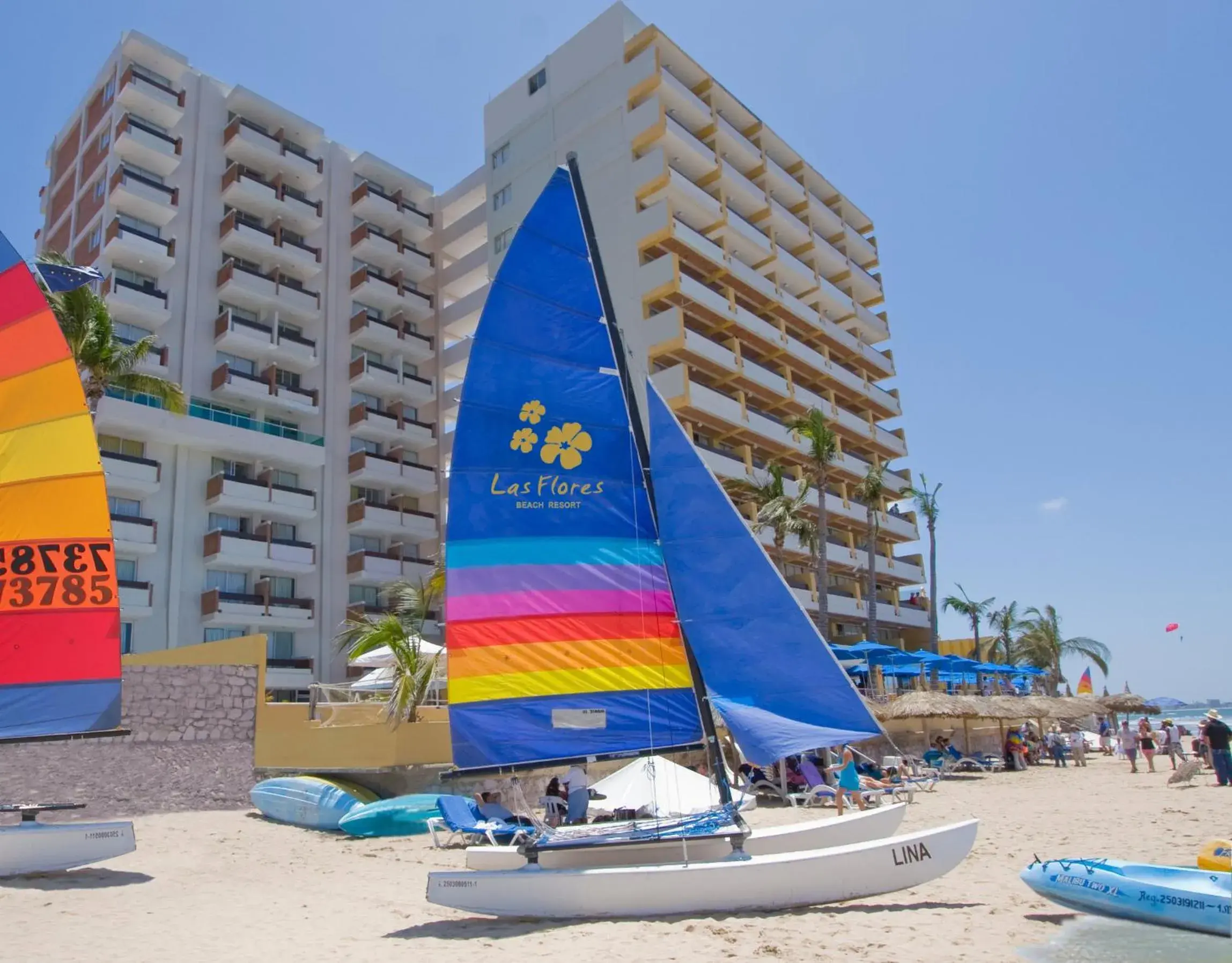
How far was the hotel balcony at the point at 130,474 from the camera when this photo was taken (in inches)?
1307

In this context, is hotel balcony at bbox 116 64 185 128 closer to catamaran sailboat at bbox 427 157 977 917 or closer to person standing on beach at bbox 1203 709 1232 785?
catamaran sailboat at bbox 427 157 977 917

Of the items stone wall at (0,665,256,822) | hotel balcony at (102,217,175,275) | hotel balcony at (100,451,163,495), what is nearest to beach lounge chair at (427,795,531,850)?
stone wall at (0,665,256,822)

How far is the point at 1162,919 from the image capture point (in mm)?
9828

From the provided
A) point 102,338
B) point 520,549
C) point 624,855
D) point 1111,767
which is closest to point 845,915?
point 624,855

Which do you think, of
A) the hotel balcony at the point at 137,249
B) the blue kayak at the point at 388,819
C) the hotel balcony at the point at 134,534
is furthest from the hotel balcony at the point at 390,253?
the blue kayak at the point at 388,819

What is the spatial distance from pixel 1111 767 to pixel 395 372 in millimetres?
33768

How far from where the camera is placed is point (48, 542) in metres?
12.2

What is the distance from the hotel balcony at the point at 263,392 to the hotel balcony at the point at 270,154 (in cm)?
968

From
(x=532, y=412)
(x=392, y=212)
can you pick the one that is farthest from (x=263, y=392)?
(x=532, y=412)

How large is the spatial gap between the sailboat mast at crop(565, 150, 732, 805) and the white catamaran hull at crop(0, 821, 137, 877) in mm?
7819

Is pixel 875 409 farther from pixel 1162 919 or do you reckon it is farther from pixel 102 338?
pixel 1162 919

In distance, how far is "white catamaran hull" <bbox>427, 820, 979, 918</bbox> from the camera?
10.0 m

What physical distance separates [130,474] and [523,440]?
26.9m

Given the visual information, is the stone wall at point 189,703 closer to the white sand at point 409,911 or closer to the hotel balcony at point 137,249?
the white sand at point 409,911
